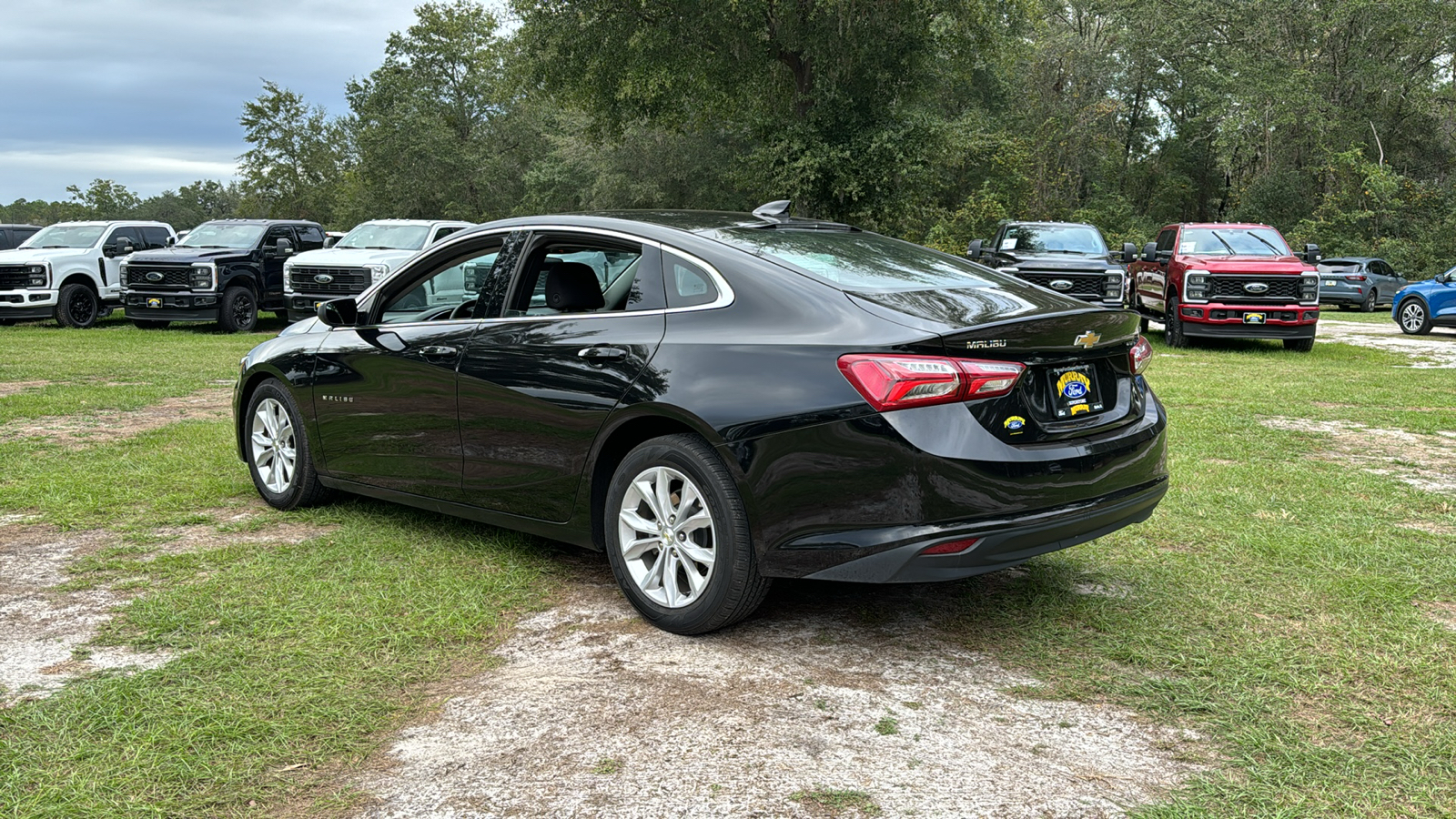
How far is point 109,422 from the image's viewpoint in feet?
30.1

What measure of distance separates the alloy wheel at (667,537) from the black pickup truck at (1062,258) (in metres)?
13.5

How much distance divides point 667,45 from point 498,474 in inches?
872

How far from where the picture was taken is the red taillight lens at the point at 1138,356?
175 inches

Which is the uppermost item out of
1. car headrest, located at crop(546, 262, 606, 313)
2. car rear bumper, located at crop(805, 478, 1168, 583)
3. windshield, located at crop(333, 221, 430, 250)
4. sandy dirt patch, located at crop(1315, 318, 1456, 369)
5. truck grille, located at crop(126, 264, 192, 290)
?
windshield, located at crop(333, 221, 430, 250)

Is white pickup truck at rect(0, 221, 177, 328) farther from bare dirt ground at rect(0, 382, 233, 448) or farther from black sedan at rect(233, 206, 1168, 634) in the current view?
black sedan at rect(233, 206, 1168, 634)

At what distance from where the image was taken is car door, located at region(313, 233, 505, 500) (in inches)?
200

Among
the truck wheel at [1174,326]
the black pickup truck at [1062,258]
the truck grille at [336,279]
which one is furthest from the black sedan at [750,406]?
the truck grille at [336,279]

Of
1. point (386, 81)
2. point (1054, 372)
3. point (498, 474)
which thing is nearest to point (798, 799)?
point (1054, 372)

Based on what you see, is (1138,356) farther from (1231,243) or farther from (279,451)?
(1231,243)

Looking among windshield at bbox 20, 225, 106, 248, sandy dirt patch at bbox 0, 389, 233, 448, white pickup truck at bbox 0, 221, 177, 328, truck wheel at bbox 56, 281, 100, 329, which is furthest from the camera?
windshield at bbox 20, 225, 106, 248

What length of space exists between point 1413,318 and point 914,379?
22.2 m

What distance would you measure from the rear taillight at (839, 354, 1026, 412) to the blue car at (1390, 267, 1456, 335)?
21.5 m

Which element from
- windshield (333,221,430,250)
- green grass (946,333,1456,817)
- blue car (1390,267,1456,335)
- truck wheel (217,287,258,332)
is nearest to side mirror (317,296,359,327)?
green grass (946,333,1456,817)

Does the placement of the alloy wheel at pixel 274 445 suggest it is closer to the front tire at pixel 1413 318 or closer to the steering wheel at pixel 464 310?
the steering wheel at pixel 464 310
